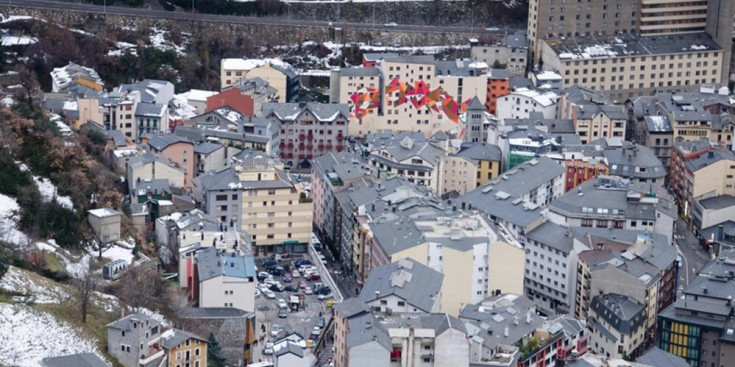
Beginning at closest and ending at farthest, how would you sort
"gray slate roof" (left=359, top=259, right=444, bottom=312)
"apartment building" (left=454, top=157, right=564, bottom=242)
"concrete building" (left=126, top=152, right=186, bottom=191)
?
"gray slate roof" (left=359, top=259, right=444, bottom=312) → "apartment building" (left=454, top=157, right=564, bottom=242) → "concrete building" (left=126, top=152, right=186, bottom=191)

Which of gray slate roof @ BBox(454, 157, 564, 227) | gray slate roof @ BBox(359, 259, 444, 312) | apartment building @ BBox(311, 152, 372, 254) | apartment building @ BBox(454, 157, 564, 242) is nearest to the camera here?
gray slate roof @ BBox(359, 259, 444, 312)

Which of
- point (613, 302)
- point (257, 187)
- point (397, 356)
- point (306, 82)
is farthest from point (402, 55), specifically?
point (397, 356)

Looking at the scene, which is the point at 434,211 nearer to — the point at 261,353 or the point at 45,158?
the point at 261,353

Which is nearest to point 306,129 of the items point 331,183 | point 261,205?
point 331,183

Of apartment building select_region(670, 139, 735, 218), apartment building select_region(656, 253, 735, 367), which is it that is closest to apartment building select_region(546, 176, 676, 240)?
apartment building select_region(670, 139, 735, 218)

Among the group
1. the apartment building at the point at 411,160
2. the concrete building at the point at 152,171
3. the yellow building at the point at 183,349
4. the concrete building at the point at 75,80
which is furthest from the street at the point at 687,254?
the concrete building at the point at 75,80

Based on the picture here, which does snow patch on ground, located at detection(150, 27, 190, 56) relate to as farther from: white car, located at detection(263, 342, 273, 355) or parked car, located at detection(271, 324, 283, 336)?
white car, located at detection(263, 342, 273, 355)

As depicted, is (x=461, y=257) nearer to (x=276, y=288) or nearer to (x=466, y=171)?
(x=276, y=288)
